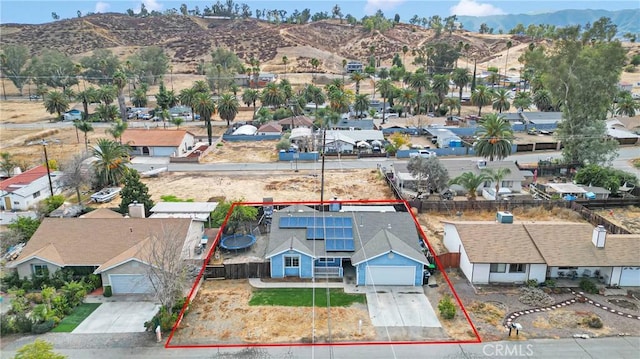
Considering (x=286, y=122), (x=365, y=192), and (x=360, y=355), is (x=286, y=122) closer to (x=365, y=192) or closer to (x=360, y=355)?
(x=365, y=192)

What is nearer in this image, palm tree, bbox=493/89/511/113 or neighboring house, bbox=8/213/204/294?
neighboring house, bbox=8/213/204/294

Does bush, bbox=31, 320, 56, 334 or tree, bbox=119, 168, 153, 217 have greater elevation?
tree, bbox=119, 168, 153, 217

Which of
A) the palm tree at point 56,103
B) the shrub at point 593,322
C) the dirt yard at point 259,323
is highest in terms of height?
the palm tree at point 56,103

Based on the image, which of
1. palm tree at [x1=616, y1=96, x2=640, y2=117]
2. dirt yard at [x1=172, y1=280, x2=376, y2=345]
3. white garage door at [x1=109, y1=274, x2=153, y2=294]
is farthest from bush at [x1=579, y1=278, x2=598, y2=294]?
palm tree at [x1=616, y1=96, x2=640, y2=117]

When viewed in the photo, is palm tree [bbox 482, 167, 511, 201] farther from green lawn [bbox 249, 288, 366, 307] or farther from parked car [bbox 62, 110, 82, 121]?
parked car [bbox 62, 110, 82, 121]

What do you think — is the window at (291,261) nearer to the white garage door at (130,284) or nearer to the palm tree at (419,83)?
the white garage door at (130,284)

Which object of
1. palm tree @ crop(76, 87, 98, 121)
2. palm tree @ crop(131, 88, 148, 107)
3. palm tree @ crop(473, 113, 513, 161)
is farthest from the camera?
palm tree @ crop(131, 88, 148, 107)

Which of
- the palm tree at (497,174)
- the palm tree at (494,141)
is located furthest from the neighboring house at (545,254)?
the palm tree at (494,141)

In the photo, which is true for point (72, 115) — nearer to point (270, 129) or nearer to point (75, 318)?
point (270, 129)
